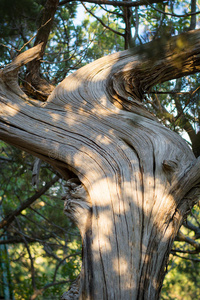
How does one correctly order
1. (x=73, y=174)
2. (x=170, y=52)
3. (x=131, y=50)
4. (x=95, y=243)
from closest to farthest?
(x=95, y=243) < (x=73, y=174) < (x=170, y=52) < (x=131, y=50)

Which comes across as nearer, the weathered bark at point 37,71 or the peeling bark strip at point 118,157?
the peeling bark strip at point 118,157

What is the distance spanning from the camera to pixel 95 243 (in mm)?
1930

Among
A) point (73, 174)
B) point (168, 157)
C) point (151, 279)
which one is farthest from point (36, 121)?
point (151, 279)

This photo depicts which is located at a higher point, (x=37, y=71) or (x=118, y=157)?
(x=37, y=71)

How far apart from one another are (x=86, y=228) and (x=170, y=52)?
165 cm

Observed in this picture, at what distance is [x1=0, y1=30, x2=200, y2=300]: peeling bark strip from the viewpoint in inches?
73.7

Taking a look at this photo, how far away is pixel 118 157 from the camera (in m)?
2.24

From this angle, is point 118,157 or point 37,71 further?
point 37,71

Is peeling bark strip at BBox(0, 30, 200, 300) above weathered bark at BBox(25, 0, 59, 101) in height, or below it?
below

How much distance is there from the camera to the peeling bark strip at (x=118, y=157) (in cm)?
187

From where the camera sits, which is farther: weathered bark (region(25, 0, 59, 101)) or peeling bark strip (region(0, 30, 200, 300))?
weathered bark (region(25, 0, 59, 101))

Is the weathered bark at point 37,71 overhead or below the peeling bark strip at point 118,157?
overhead

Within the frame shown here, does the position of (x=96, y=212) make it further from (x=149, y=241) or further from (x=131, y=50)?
(x=131, y=50)

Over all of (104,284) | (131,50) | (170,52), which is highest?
(131,50)
